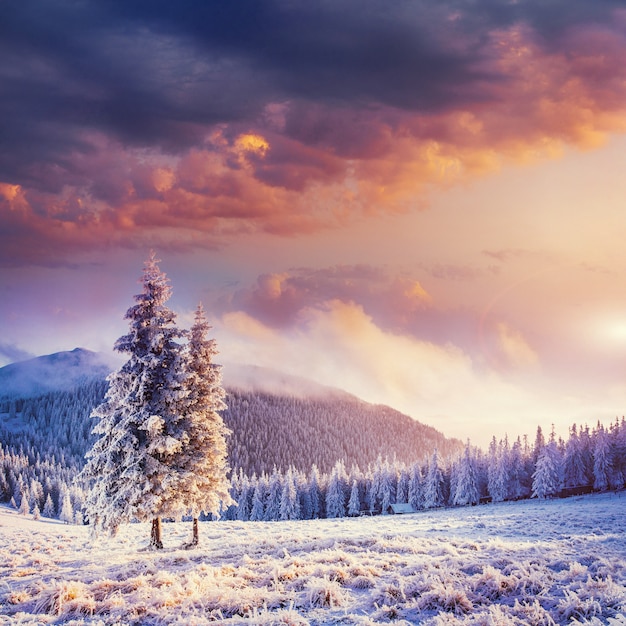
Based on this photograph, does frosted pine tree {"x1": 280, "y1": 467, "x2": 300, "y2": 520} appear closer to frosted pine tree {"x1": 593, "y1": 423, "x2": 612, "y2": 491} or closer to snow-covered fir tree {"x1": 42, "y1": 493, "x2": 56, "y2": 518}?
frosted pine tree {"x1": 593, "y1": 423, "x2": 612, "y2": 491}

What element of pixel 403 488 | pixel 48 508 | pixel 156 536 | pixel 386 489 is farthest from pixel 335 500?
pixel 156 536

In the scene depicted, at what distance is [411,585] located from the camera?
1116 centimetres

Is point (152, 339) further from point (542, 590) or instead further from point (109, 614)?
point (542, 590)

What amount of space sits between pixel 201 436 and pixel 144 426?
10.5 ft

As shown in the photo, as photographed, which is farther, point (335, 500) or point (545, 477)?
point (335, 500)

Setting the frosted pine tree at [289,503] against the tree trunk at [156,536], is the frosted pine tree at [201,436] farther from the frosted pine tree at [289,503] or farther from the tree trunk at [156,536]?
the frosted pine tree at [289,503]

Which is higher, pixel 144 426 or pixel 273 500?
pixel 144 426

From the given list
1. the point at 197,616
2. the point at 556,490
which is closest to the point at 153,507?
the point at 197,616

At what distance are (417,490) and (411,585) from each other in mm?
100640

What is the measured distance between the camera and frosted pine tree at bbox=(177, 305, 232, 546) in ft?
78.1

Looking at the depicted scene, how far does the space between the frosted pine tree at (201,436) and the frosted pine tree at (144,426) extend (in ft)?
1.49

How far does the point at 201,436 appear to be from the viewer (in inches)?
969

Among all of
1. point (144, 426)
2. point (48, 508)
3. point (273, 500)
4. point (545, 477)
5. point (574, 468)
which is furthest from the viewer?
point (48, 508)

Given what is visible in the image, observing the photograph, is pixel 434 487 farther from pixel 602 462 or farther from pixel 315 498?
pixel 602 462
